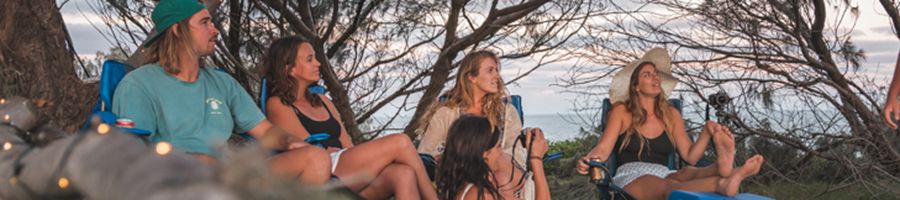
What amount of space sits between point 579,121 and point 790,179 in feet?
4.72

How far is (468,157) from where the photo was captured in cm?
349

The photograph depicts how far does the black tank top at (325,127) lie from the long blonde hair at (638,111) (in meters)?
1.21

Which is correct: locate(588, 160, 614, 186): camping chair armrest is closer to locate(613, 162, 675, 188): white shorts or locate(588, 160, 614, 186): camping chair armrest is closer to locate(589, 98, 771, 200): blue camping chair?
locate(589, 98, 771, 200): blue camping chair

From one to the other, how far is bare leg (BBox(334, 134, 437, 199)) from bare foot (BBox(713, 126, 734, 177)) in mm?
1097

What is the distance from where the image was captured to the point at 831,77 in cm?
667

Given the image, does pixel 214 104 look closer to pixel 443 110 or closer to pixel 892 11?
pixel 443 110

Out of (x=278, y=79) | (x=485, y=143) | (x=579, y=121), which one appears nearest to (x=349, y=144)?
(x=278, y=79)

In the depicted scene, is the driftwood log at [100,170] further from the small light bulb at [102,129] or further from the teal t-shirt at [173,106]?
the teal t-shirt at [173,106]

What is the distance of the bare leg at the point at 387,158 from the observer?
345 cm

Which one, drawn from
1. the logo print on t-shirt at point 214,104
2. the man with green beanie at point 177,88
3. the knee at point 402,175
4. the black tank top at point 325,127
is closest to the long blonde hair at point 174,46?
the man with green beanie at point 177,88

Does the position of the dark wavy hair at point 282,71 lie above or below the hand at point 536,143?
above

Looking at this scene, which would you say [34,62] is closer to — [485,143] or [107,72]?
[107,72]

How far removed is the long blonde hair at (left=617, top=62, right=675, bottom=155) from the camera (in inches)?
181

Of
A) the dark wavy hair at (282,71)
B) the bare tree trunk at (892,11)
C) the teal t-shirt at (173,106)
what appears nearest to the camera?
the teal t-shirt at (173,106)
